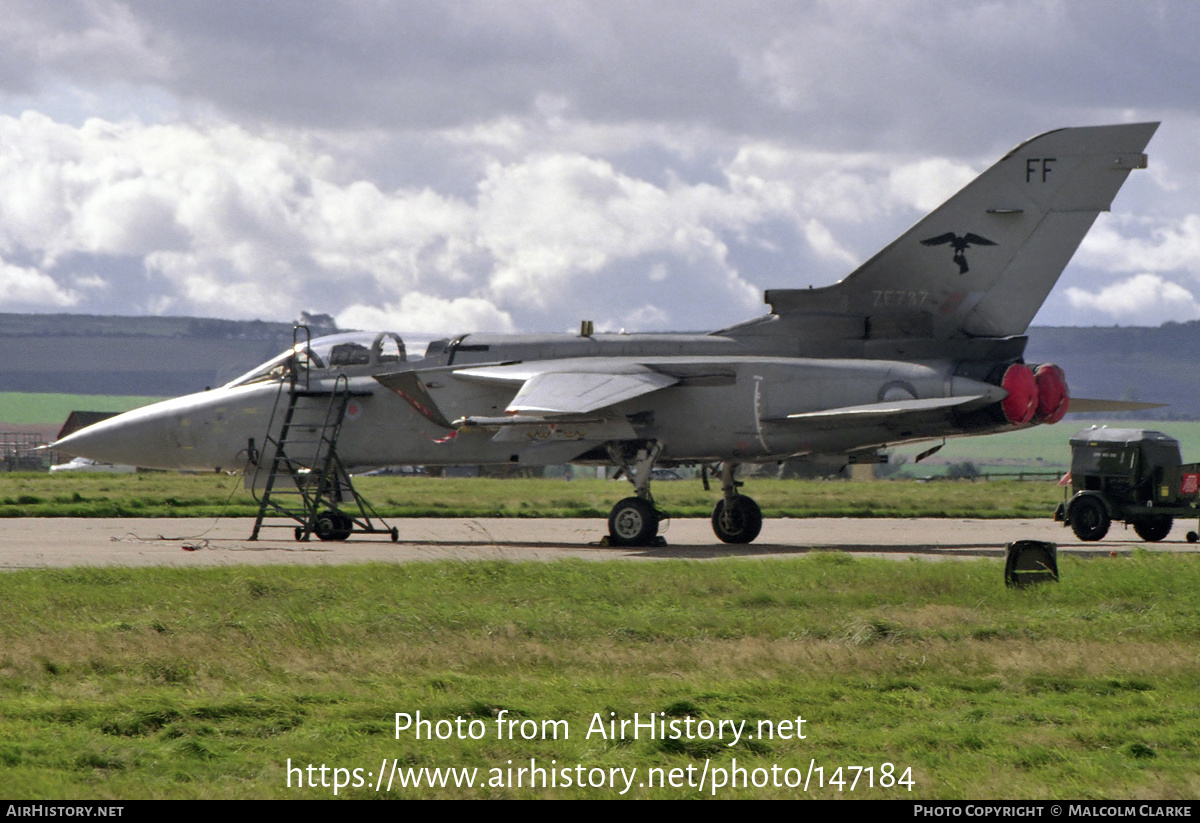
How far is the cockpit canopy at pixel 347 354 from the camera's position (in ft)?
69.4

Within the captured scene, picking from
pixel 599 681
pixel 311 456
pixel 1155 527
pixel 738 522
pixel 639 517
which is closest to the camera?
pixel 599 681

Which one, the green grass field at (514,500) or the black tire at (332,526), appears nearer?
the black tire at (332,526)

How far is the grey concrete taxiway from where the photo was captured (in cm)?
1716

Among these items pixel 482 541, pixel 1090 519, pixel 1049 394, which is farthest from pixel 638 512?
pixel 1090 519

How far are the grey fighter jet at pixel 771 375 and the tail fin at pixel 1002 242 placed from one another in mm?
19

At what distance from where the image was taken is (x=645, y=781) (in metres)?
6.20

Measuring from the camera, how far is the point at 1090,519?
837 inches

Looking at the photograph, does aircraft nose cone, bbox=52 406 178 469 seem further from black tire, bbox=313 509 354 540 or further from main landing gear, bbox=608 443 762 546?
main landing gear, bbox=608 443 762 546

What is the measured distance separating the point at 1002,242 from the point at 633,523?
638 cm

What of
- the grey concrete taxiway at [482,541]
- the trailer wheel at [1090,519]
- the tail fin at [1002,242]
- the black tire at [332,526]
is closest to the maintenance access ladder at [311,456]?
the black tire at [332,526]

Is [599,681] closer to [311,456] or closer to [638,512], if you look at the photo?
[638,512]

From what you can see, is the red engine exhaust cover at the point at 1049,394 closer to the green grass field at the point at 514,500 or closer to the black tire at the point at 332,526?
the black tire at the point at 332,526

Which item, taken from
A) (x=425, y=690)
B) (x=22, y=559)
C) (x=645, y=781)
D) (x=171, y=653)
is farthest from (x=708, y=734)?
(x=22, y=559)

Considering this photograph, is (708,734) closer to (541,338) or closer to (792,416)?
(792,416)
